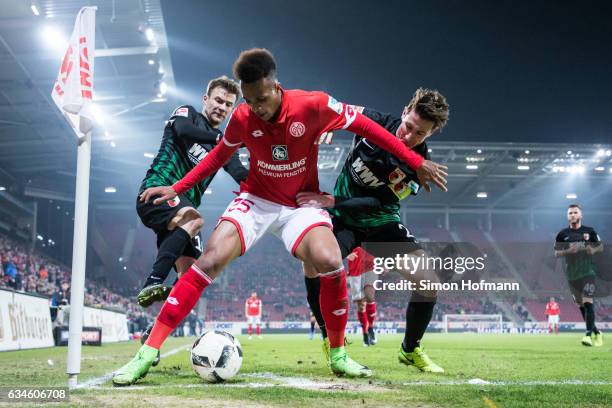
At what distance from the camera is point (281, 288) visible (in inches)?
1674

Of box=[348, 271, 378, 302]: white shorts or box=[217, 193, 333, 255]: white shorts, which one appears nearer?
box=[217, 193, 333, 255]: white shorts

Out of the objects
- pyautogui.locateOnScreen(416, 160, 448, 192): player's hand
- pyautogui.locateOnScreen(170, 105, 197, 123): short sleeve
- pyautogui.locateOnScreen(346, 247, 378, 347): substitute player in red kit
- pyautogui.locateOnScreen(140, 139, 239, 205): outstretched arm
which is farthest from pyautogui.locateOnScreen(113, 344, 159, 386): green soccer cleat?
pyautogui.locateOnScreen(346, 247, 378, 347): substitute player in red kit

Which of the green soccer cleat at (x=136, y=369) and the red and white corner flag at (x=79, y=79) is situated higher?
the red and white corner flag at (x=79, y=79)

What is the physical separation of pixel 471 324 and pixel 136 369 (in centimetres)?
3323

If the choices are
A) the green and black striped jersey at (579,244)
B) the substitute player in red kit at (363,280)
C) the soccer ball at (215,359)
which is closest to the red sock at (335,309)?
the soccer ball at (215,359)

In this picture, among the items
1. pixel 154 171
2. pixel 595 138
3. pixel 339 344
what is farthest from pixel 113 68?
pixel 595 138

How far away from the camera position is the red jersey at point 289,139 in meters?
4.18

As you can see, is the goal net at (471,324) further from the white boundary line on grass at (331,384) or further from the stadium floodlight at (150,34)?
the white boundary line on grass at (331,384)

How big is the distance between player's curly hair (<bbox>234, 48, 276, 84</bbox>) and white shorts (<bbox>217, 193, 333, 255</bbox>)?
3.27 ft

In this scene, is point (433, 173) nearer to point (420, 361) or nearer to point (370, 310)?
point (420, 361)

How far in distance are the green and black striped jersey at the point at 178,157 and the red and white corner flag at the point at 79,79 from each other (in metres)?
1.39

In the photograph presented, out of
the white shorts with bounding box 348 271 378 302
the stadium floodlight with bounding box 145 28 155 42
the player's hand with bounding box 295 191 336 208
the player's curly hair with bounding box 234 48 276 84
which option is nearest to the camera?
the player's curly hair with bounding box 234 48 276 84

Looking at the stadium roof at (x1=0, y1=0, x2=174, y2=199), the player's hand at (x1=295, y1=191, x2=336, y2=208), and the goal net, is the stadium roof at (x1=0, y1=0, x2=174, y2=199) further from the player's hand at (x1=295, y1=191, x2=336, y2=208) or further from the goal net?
the goal net

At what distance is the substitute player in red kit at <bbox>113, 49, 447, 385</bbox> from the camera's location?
402cm
